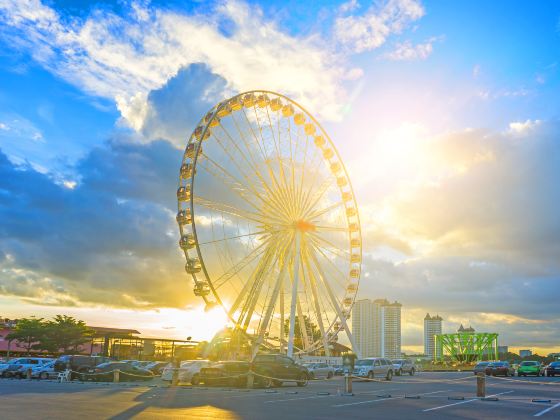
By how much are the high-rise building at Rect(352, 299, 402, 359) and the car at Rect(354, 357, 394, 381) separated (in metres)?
123

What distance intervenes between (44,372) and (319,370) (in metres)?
19.7

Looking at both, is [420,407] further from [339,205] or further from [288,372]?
[339,205]

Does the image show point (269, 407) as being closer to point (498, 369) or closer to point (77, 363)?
point (77, 363)

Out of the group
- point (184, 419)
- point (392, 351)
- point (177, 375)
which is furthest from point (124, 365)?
point (392, 351)

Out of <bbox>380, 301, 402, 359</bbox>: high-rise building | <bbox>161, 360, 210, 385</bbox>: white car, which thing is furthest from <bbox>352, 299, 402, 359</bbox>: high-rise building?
<bbox>161, 360, 210, 385</bbox>: white car

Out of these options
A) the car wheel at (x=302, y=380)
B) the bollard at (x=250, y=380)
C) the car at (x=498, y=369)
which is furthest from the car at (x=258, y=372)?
the car at (x=498, y=369)

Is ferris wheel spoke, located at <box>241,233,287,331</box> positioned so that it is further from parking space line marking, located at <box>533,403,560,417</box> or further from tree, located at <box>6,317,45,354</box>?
tree, located at <box>6,317,45,354</box>

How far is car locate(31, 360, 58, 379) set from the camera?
43.2 m

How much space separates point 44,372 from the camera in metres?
43.5

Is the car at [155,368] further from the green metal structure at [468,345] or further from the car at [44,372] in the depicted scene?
the green metal structure at [468,345]

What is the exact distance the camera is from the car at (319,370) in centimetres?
4426

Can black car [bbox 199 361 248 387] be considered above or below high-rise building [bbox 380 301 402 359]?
below

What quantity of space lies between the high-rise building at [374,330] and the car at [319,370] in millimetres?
120880

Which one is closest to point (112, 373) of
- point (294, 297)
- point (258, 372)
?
point (258, 372)
